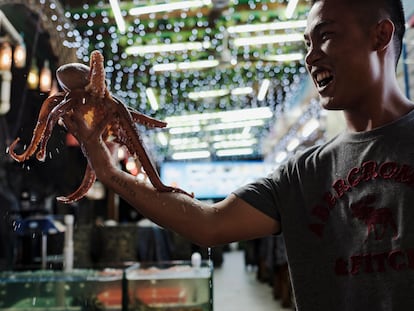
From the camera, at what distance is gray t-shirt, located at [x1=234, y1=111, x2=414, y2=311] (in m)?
0.81

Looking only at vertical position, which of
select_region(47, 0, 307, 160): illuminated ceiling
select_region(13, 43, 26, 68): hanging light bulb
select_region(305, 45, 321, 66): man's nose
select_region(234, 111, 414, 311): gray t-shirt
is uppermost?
select_region(47, 0, 307, 160): illuminated ceiling

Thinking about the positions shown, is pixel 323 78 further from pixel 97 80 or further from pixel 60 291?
pixel 60 291

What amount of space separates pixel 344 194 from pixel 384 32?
12.7 inches

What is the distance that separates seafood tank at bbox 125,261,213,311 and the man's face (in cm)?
155

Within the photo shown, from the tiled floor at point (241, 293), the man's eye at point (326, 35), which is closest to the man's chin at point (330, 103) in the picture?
the man's eye at point (326, 35)

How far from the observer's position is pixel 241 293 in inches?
219

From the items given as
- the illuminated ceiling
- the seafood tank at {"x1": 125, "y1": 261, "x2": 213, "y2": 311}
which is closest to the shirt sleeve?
the seafood tank at {"x1": 125, "y1": 261, "x2": 213, "y2": 311}

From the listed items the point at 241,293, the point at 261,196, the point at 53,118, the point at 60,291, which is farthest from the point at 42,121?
the point at 241,293

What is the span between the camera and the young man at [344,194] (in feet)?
2.68

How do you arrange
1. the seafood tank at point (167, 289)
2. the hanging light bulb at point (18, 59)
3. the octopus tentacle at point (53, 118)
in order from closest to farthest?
the octopus tentacle at point (53, 118) → the hanging light bulb at point (18, 59) → the seafood tank at point (167, 289)

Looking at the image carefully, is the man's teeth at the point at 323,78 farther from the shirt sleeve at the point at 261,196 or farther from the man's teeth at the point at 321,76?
the shirt sleeve at the point at 261,196

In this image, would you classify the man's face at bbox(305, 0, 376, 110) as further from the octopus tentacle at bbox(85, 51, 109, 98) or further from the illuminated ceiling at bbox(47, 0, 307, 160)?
the illuminated ceiling at bbox(47, 0, 307, 160)

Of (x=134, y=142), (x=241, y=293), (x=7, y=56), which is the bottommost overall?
(x=241, y=293)

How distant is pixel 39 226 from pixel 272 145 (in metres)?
6.91
